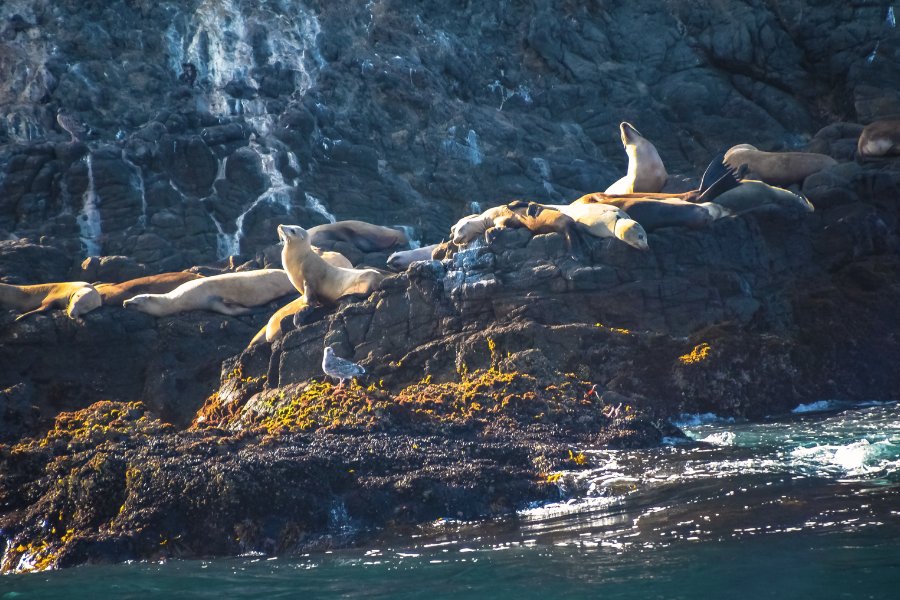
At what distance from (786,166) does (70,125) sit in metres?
17.1

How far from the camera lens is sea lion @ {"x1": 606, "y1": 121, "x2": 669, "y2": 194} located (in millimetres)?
18672

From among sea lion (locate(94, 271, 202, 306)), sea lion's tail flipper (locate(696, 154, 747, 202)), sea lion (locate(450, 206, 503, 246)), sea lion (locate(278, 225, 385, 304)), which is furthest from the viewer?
sea lion (locate(94, 271, 202, 306))

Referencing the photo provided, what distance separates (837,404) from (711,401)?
1.62 m

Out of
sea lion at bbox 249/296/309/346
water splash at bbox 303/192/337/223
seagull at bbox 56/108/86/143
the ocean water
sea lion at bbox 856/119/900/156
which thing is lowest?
the ocean water

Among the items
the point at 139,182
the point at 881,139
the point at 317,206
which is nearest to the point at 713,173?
the point at 881,139

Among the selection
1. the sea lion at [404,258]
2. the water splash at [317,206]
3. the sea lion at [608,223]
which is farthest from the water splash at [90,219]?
the sea lion at [608,223]

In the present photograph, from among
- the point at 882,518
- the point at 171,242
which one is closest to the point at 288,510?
the point at 882,518

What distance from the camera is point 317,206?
968 inches

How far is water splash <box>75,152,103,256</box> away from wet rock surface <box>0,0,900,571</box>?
0.21 feet

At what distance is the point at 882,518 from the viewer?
6602 mm

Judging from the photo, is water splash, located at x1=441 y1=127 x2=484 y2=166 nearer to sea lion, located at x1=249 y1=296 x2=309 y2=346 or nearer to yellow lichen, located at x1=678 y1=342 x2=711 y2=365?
sea lion, located at x1=249 y1=296 x2=309 y2=346

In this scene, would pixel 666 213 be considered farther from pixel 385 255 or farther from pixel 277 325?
pixel 385 255

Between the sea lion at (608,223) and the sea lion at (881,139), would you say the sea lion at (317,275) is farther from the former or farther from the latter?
the sea lion at (881,139)

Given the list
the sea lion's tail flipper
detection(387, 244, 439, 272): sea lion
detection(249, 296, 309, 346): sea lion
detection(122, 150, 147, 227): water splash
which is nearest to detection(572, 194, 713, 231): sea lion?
the sea lion's tail flipper
